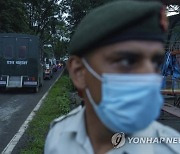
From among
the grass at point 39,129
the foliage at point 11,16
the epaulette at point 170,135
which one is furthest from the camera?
the foliage at point 11,16

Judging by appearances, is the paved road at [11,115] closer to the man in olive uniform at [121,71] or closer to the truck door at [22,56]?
the truck door at [22,56]

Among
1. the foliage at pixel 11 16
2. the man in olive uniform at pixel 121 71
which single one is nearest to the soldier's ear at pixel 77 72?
the man in olive uniform at pixel 121 71

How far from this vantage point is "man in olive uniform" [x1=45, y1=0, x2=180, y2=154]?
177cm

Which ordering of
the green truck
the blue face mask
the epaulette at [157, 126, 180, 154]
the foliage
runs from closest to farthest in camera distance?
the blue face mask → the epaulette at [157, 126, 180, 154] → the green truck → the foliage

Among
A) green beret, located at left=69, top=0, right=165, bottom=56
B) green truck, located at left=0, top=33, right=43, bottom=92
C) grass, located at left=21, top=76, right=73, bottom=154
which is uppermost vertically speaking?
green beret, located at left=69, top=0, right=165, bottom=56

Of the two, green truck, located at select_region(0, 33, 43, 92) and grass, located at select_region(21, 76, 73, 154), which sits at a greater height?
green truck, located at select_region(0, 33, 43, 92)

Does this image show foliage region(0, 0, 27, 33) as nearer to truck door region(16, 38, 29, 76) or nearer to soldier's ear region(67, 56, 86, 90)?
truck door region(16, 38, 29, 76)

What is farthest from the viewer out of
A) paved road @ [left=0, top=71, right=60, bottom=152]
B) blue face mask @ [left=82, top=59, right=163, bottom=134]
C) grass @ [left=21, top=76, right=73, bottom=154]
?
paved road @ [left=0, top=71, right=60, bottom=152]

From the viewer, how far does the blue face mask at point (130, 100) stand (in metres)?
1.75

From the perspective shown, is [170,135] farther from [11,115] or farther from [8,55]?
[8,55]

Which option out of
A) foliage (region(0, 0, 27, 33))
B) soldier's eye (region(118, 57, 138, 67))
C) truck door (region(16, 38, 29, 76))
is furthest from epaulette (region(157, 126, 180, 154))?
foliage (region(0, 0, 27, 33))

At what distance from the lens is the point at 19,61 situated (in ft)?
64.8

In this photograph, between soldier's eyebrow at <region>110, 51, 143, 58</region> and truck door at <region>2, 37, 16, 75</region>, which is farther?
truck door at <region>2, 37, 16, 75</region>

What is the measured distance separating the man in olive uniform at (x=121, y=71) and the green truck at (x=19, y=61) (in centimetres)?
1776
